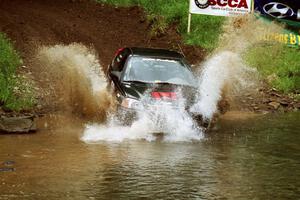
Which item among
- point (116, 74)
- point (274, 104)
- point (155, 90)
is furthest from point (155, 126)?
point (274, 104)

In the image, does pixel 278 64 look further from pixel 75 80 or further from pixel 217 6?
pixel 75 80

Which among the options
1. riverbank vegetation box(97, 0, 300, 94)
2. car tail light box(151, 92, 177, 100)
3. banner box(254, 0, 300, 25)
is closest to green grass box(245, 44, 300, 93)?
riverbank vegetation box(97, 0, 300, 94)

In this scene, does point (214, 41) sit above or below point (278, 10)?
below

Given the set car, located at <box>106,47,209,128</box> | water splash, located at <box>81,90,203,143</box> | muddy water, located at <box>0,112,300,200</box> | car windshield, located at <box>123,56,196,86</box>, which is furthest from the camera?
car windshield, located at <box>123,56,196,86</box>

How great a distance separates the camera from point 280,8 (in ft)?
74.1

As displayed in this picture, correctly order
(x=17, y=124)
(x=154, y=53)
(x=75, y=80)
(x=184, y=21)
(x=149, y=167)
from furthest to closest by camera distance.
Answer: (x=184, y=21), (x=75, y=80), (x=154, y=53), (x=17, y=124), (x=149, y=167)

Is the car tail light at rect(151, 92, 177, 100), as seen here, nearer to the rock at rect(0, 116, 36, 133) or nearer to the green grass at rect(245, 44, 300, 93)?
the rock at rect(0, 116, 36, 133)

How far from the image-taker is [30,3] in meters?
24.5

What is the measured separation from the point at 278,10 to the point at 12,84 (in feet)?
39.1

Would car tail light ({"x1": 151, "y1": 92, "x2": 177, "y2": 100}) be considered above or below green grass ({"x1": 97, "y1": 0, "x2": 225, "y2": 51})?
below

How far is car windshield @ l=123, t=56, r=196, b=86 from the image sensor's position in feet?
41.8

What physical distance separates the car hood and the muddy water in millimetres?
1022

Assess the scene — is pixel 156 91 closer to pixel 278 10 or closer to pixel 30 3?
pixel 278 10

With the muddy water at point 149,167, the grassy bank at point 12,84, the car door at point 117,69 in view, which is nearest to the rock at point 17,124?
the muddy water at point 149,167
